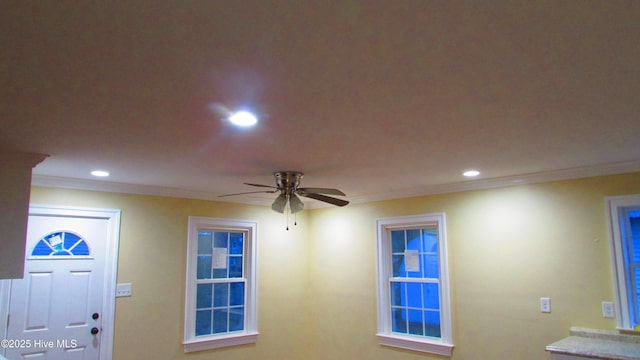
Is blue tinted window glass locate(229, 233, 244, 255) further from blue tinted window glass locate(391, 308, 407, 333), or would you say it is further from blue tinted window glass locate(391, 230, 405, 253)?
blue tinted window glass locate(391, 308, 407, 333)

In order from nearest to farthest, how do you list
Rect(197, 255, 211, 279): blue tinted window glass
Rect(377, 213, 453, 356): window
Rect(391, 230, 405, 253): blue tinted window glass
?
Rect(377, 213, 453, 356): window, Rect(197, 255, 211, 279): blue tinted window glass, Rect(391, 230, 405, 253): blue tinted window glass

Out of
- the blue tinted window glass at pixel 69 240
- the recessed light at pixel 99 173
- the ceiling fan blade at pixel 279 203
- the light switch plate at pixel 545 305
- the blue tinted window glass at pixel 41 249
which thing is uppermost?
the recessed light at pixel 99 173

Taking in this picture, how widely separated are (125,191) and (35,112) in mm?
2522

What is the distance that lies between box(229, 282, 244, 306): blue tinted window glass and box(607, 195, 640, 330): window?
397cm

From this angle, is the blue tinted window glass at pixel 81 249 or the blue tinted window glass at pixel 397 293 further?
the blue tinted window glass at pixel 397 293

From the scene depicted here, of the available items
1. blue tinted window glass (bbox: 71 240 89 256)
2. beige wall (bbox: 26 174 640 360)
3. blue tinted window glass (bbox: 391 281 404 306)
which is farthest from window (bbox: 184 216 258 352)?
blue tinted window glass (bbox: 391 281 404 306)

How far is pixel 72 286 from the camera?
438 centimetres

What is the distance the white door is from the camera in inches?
162

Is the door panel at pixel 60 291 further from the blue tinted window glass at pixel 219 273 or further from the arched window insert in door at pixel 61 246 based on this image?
the blue tinted window glass at pixel 219 273

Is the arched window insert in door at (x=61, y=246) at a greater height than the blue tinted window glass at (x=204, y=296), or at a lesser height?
greater

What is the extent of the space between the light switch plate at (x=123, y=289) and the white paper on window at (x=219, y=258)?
1.06m

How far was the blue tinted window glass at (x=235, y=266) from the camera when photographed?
18.6ft

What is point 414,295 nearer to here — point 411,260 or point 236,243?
point 411,260

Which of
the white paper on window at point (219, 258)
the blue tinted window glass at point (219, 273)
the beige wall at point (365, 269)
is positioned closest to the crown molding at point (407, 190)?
the beige wall at point (365, 269)
